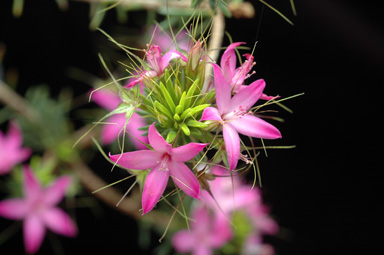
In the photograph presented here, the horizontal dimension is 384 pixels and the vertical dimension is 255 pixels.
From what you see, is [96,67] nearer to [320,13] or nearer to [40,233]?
[40,233]

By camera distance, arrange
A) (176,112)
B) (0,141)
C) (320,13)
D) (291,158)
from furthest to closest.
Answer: (291,158) → (320,13) → (0,141) → (176,112)

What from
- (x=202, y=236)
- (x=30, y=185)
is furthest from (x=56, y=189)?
(x=202, y=236)

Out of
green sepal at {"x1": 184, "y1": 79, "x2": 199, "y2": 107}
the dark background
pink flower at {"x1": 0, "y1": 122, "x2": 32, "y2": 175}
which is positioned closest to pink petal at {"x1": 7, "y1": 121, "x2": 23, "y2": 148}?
pink flower at {"x1": 0, "y1": 122, "x2": 32, "y2": 175}

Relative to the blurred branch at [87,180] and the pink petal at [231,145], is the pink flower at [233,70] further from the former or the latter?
the blurred branch at [87,180]

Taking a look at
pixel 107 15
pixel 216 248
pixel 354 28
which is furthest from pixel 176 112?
pixel 354 28

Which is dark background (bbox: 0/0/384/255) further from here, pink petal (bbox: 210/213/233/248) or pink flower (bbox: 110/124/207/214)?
pink flower (bbox: 110/124/207/214)

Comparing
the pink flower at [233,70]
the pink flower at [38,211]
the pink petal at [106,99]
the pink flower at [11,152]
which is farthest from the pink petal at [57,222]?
the pink flower at [233,70]

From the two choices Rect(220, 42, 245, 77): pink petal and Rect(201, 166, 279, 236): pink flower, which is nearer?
Rect(220, 42, 245, 77): pink petal

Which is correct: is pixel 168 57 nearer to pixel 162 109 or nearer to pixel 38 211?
pixel 162 109
